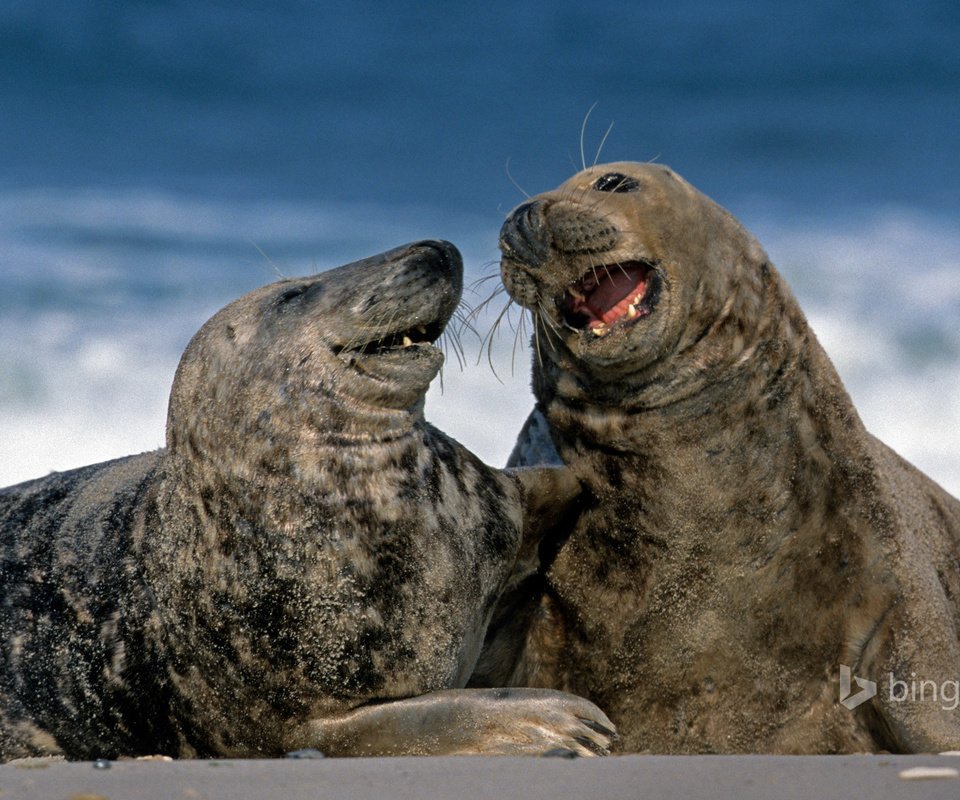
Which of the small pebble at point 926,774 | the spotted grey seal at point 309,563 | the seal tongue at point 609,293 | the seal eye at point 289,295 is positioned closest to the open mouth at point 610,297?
the seal tongue at point 609,293

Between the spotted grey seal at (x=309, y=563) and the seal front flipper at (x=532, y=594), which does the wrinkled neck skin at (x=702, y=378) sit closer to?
the seal front flipper at (x=532, y=594)

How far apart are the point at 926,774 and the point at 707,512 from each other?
2.69m

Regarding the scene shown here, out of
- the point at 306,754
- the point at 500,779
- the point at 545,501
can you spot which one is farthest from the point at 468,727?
the point at 500,779

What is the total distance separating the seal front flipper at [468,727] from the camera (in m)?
6.44

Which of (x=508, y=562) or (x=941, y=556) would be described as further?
(x=941, y=556)

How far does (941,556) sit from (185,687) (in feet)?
13.0

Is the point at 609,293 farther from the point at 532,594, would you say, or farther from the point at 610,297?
the point at 532,594

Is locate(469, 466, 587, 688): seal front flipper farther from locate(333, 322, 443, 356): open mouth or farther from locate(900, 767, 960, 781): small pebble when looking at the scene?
locate(900, 767, 960, 781): small pebble

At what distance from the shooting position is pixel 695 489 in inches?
296

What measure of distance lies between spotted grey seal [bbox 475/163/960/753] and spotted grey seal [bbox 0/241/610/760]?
0.45 meters

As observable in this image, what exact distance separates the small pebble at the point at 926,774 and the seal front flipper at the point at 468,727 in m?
1.65

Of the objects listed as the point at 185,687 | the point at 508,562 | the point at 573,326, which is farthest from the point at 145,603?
the point at 573,326

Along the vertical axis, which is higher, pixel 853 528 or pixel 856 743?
pixel 853 528

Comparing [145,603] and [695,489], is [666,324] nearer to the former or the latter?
[695,489]
